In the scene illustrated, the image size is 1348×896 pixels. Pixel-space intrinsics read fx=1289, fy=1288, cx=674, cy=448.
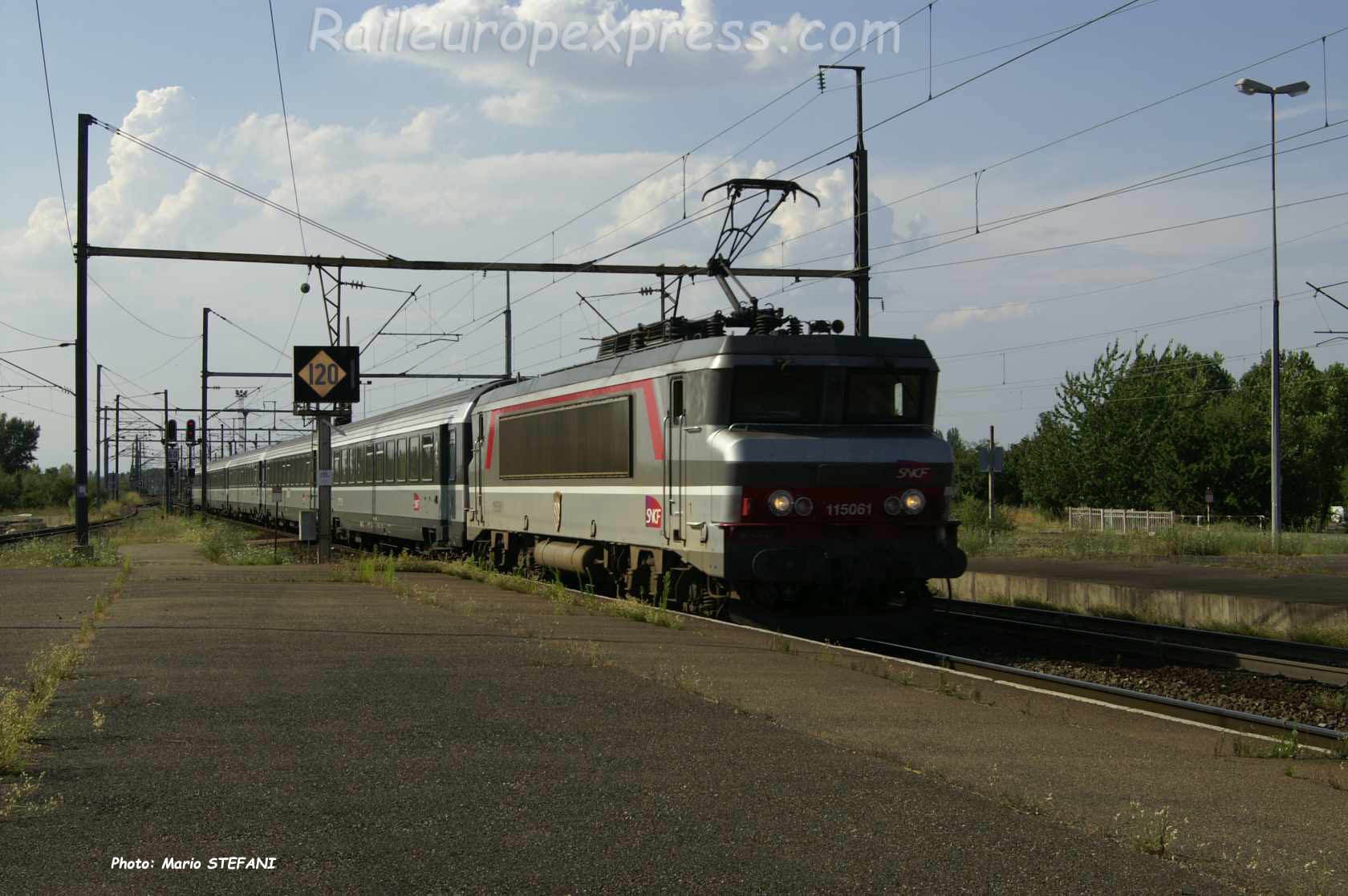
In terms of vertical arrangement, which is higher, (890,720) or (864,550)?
(864,550)

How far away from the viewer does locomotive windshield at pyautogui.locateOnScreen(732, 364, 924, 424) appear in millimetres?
13484

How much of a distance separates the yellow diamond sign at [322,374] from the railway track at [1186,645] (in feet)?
40.5

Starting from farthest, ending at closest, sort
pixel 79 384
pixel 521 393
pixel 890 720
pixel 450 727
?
pixel 79 384 → pixel 521 393 → pixel 890 720 → pixel 450 727

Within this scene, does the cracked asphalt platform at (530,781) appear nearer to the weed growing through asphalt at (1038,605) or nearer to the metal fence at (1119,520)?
the weed growing through asphalt at (1038,605)

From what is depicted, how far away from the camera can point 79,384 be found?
2406 centimetres

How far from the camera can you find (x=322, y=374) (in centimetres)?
2334

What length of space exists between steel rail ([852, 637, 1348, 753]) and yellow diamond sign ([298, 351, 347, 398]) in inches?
560

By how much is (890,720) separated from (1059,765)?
1.46 m

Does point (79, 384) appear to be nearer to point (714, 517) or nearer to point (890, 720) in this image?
point (714, 517)

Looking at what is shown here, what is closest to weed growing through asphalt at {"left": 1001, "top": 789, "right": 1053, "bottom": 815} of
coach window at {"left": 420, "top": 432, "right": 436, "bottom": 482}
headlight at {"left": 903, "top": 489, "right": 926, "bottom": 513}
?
headlight at {"left": 903, "top": 489, "right": 926, "bottom": 513}

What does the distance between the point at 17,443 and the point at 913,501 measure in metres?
144

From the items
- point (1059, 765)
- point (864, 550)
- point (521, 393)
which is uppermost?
point (521, 393)

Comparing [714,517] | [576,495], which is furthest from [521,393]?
[714,517]

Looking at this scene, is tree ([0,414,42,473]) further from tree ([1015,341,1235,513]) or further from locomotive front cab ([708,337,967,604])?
locomotive front cab ([708,337,967,604])
